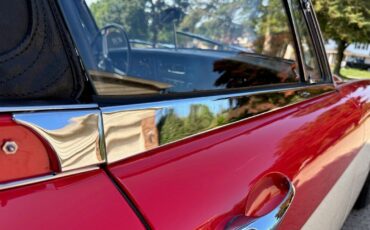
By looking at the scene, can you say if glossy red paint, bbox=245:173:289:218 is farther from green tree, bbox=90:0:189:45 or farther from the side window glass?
the side window glass

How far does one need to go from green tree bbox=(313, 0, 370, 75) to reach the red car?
82.0ft

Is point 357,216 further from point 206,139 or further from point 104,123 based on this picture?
point 104,123

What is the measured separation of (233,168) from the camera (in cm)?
113

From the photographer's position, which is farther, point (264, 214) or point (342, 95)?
point (342, 95)

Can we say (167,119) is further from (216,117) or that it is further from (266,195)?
(266,195)

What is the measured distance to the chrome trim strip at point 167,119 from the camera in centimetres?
92

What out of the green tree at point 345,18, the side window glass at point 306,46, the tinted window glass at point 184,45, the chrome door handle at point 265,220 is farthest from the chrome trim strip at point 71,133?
the green tree at point 345,18

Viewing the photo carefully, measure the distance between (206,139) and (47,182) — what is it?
1.57ft

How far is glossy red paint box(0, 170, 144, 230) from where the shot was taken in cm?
74

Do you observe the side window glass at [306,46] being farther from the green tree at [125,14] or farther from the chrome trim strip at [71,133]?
the chrome trim strip at [71,133]

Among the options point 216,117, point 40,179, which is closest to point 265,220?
point 216,117

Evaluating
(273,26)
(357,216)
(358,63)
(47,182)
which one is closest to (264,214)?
(47,182)

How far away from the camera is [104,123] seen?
89cm

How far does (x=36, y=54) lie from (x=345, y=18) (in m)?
28.2
